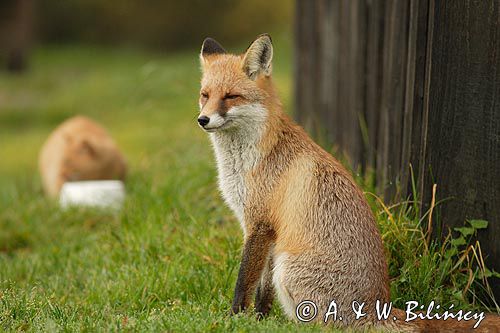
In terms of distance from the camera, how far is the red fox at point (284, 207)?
415 cm

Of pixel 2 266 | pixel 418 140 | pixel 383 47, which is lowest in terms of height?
pixel 2 266

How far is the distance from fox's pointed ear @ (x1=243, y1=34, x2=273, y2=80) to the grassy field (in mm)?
1176

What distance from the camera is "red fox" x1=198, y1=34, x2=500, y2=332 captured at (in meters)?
4.15

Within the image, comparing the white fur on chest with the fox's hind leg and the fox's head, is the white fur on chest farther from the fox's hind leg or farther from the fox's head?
the fox's hind leg

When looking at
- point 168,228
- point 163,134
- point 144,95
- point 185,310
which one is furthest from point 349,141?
point 144,95

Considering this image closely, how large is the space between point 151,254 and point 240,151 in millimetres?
1538

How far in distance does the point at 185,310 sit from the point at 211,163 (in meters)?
3.26

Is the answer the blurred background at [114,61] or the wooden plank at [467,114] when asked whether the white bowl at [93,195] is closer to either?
the blurred background at [114,61]

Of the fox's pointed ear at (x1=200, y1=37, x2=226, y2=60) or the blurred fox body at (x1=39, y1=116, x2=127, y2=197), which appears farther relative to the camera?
the blurred fox body at (x1=39, y1=116, x2=127, y2=197)

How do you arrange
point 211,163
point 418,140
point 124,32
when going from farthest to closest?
point 124,32, point 211,163, point 418,140

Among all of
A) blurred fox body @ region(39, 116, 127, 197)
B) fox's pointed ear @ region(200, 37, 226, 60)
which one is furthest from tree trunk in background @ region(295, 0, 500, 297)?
blurred fox body @ region(39, 116, 127, 197)

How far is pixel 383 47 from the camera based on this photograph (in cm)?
593

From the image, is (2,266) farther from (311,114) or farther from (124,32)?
(124,32)

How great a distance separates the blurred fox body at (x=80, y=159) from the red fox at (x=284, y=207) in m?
4.18
